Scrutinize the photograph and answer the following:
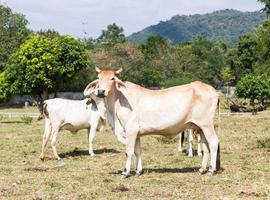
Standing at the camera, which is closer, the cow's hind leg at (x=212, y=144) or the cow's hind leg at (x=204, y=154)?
the cow's hind leg at (x=212, y=144)

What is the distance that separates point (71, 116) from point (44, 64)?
3499 cm

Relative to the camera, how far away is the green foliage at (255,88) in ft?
163

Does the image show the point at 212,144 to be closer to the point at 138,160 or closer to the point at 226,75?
the point at 138,160

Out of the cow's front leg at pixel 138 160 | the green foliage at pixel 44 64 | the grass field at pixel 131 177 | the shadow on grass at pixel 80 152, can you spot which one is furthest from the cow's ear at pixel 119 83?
the green foliage at pixel 44 64

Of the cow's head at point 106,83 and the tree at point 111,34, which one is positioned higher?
the tree at point 111,34

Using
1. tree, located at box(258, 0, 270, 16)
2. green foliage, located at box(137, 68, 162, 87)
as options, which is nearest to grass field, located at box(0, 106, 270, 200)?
tree, located at box(258, 0, 270, 16)

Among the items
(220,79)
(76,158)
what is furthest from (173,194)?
(220,79)

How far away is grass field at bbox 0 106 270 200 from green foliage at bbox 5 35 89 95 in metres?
30.7

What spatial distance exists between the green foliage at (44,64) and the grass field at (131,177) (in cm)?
3071

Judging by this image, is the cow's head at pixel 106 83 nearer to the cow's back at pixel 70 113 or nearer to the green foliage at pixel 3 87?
the cow's back at pixel 70 113

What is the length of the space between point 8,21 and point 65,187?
5521 cm

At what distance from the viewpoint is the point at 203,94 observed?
11.9 metres

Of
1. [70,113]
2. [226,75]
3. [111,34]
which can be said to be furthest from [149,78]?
[70,113]

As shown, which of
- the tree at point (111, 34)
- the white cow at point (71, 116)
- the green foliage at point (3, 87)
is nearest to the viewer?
the white cow at point (71, 116)
